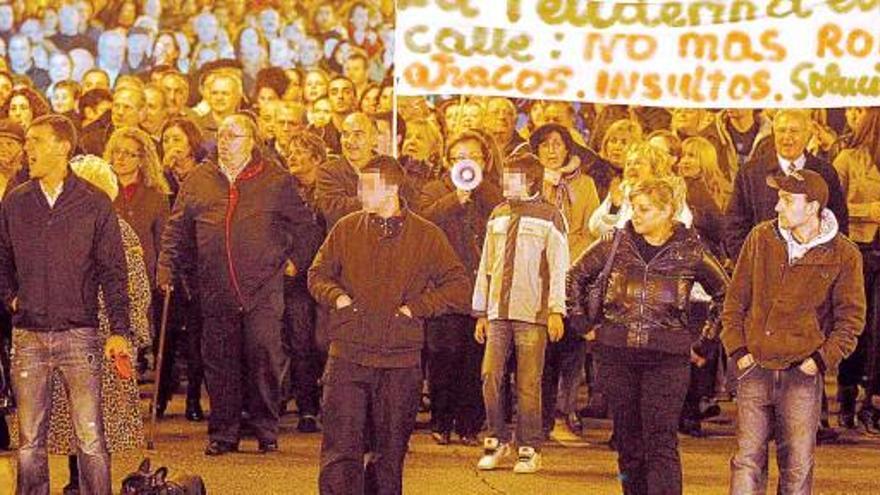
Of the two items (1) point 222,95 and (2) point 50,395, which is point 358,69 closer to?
(1) point 222,95

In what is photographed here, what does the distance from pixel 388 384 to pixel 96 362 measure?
1.38 m

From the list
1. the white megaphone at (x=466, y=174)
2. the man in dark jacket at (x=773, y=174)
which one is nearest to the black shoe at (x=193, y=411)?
the white megaphone at (x=466, y=174)

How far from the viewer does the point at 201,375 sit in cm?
1570

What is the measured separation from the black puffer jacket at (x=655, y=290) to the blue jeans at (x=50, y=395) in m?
2.44

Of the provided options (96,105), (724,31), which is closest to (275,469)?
(724,31)

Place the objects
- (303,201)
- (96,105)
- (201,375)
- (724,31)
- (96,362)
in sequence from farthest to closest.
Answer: (96,105)
(201,375)
(303,201)
(724,31)
(96,362)

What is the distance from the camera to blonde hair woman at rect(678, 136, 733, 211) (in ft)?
50.0

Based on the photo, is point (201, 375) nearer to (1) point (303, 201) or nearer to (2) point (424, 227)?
(1) point (303, 201)

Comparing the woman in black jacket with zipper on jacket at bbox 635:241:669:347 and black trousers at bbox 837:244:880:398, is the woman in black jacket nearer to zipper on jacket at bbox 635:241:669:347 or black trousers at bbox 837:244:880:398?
zipper on jacket at bbox 635:241:669:347

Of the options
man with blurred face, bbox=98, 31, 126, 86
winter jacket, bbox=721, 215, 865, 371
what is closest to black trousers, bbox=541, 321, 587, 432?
winter jacket, bbox=721, 215, 865, 371

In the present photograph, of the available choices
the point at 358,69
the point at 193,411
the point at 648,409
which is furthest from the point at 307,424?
the point at 358,69

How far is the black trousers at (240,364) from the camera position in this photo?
550 inches

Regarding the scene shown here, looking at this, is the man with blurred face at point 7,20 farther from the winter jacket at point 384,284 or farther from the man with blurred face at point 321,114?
the winter jacket at point 384,284

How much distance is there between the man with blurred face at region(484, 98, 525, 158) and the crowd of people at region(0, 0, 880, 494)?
0.04 metres
